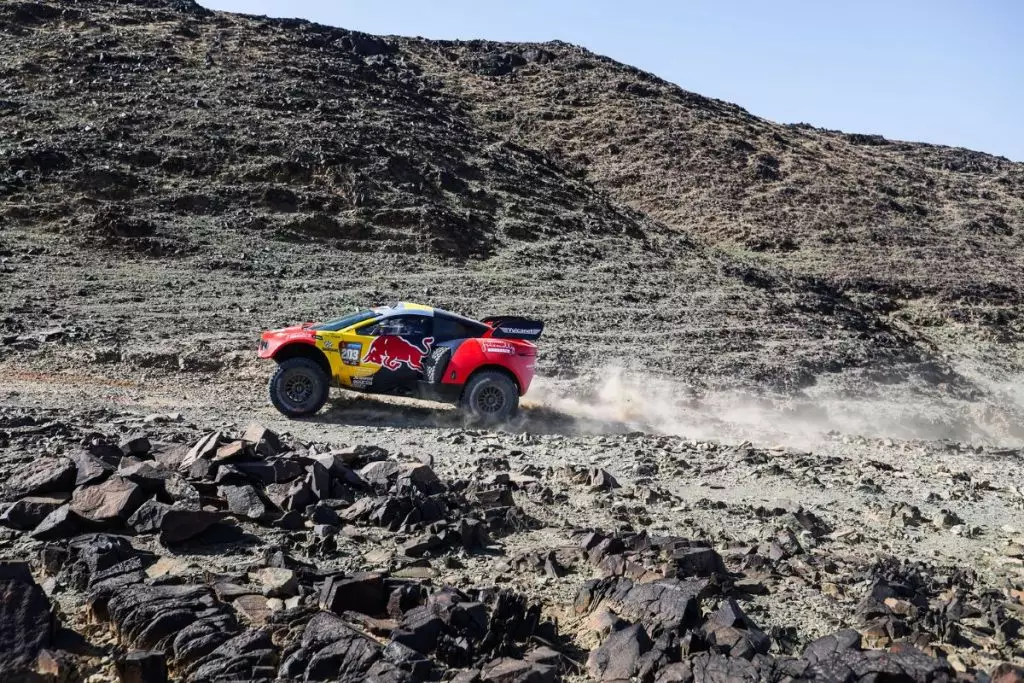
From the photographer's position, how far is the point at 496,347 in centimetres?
1277

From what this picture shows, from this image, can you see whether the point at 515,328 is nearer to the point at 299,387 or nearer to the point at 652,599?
the point at 299,387

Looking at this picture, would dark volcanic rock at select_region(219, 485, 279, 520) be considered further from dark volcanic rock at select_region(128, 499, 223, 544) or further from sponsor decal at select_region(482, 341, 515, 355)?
sponsor decal at select_region(482, 341, 515, 355)

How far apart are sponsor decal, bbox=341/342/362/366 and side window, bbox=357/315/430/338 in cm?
23

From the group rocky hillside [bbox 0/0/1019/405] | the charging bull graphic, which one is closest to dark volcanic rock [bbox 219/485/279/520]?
the charging bull graphic

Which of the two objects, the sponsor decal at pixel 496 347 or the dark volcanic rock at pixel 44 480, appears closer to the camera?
the dark volcanic rock at pixel 44 480

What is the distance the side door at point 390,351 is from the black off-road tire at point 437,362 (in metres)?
0.09

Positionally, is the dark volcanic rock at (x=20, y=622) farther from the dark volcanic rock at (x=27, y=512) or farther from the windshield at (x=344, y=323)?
the windshield at (x=344, y=323)

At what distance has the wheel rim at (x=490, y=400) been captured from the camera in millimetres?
12742

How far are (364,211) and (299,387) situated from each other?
13460mm

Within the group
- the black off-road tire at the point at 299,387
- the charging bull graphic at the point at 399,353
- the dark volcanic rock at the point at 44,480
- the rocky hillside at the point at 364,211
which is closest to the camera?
the dark volcanic rock at the point at 44,480

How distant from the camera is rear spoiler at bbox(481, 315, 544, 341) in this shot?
1304 centimetres

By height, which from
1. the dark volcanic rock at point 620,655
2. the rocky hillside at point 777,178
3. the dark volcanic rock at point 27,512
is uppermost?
the rocky hillside at point 777,178

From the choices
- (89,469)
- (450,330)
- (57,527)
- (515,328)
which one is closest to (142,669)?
(57,527)

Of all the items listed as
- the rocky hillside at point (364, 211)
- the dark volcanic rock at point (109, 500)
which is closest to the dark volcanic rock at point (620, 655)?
the dark volcanic rock at point (109, 500)
